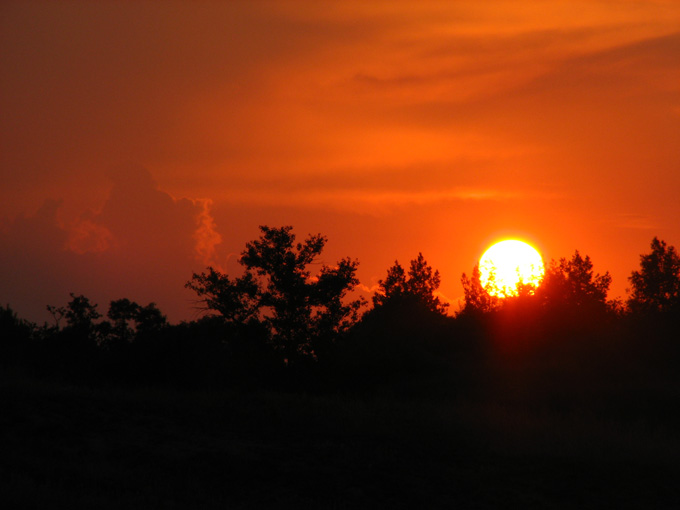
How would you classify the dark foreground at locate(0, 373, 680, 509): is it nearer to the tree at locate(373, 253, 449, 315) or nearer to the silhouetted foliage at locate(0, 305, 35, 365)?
the silhouetted foliage at locate(0, 305, 35, 365)

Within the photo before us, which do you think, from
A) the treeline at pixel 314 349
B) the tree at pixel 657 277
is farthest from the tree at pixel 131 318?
the tree at pixel 657 277

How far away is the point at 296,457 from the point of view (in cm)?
1823

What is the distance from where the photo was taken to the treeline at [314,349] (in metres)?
34.2

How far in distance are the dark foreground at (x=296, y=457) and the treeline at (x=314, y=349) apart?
10.6m

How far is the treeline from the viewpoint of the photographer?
34.2 metres

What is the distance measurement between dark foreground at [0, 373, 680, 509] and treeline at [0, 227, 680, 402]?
34.8ft

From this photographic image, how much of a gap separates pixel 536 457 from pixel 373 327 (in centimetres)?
2692

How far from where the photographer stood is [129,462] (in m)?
16.6

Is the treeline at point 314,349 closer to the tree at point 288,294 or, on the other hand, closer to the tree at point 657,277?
the tree at point 288,294

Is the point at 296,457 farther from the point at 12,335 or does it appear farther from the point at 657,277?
the point at 657,277

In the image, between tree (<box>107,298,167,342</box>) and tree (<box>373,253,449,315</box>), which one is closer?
tree (<box>107,298,167,342</box>)

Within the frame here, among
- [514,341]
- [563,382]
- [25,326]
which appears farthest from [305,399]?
[514,341]

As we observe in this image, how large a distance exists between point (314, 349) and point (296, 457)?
19.3 meters

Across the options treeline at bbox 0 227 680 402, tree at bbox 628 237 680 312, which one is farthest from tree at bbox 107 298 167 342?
tree at bbox 628 237 680 312
